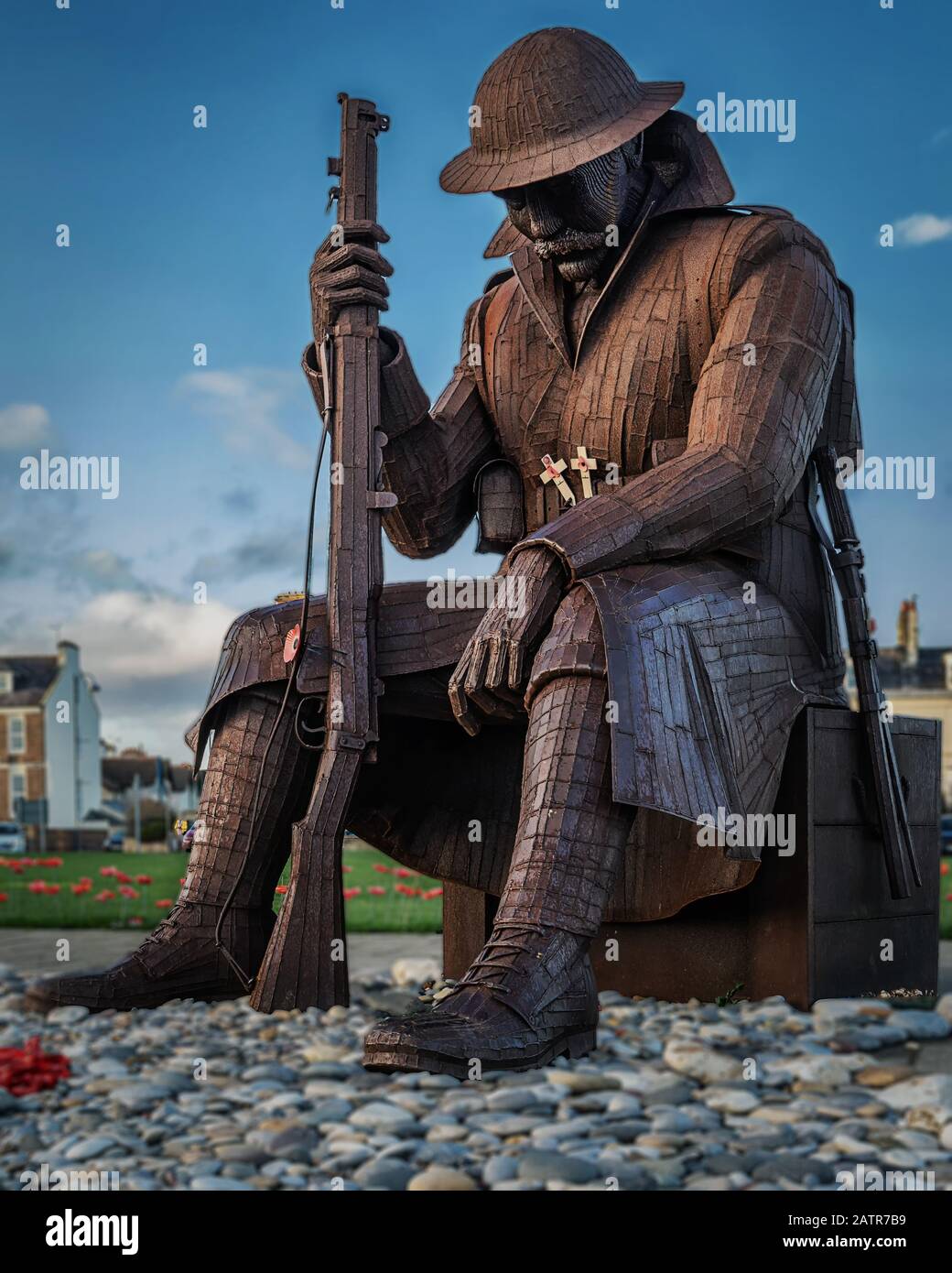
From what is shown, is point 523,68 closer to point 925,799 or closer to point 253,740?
point 253,740

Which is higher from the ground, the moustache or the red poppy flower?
the moustache

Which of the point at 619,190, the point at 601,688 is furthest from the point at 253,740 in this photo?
the point at 619,190

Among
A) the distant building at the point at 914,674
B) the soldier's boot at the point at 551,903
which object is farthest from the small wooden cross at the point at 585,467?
the distant building at the point at 914,674

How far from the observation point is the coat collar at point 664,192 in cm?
499

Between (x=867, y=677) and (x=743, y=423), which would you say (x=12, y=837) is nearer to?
(x=867, y=677)

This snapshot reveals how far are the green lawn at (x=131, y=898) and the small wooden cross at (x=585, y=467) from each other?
4.69 m

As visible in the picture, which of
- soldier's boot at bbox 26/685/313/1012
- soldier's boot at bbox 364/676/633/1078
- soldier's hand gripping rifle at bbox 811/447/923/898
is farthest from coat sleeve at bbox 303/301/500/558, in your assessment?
soldier's boot at bbox 364/676/633/1078

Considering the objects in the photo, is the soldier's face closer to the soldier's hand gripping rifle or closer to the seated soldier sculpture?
the seated soldier sculpture

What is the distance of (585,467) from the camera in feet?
16.5

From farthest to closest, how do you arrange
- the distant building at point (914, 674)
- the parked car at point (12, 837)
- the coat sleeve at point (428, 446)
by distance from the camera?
the distant building at point (914, 674) → the parked car at point (12, 837) → the coat sleeve at point (428, 446)

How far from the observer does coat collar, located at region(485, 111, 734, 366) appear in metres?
4.99

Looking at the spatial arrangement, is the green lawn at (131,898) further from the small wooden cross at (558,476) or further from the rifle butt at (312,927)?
the rifle butt at (312,927)

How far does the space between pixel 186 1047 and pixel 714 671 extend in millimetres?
1757

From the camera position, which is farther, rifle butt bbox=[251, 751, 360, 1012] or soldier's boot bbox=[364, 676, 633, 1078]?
rifle butt bbox=[251, 751, 360, 1012]
